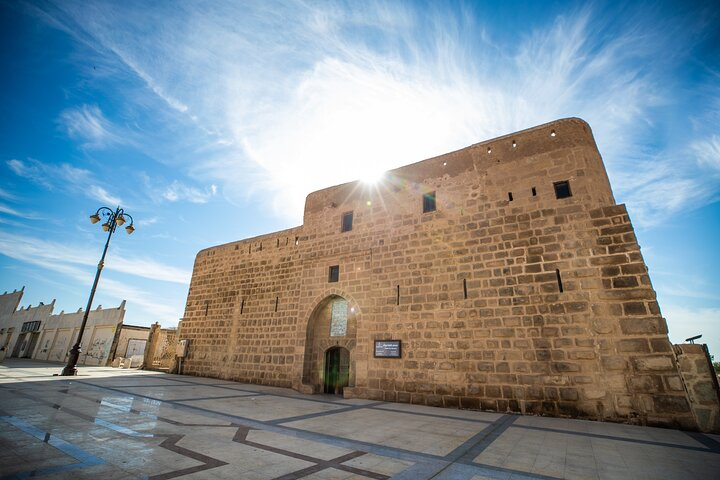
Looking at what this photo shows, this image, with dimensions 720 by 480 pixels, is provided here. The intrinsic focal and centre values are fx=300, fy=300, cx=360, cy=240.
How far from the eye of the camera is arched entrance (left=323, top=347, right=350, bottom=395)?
391 inches

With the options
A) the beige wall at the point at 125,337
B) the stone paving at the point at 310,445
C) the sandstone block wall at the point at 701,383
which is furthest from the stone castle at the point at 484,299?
the beige wall at the point at 125,337

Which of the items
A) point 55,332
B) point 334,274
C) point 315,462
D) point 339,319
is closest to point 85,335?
point 55,332

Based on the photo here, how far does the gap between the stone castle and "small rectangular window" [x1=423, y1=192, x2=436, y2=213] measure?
37mm

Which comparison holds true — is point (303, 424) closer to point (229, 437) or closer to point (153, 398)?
point (229, 437)

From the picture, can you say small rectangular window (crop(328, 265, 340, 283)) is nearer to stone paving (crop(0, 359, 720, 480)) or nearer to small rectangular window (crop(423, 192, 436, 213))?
small rectangular window (crop(423, 192, 436, 213))

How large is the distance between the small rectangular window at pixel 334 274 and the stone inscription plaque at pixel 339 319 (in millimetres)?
791

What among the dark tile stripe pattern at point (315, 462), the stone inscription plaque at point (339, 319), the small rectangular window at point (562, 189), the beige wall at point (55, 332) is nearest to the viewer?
the dark tile stripe pattern at point (315, 462)

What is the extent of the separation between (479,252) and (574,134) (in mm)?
3925

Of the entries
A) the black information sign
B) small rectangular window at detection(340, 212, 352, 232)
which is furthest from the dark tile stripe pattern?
small rectangular window at detection(340, 212, 352, 232)

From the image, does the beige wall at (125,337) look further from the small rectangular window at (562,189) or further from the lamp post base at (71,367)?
the small rectangular window at (562,189)

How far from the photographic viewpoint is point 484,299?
25.2ft

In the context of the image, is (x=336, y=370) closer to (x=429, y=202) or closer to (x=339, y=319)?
(x=339, y=319)

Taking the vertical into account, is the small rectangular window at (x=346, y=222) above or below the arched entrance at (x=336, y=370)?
above

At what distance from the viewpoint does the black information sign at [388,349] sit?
28.0 ft
